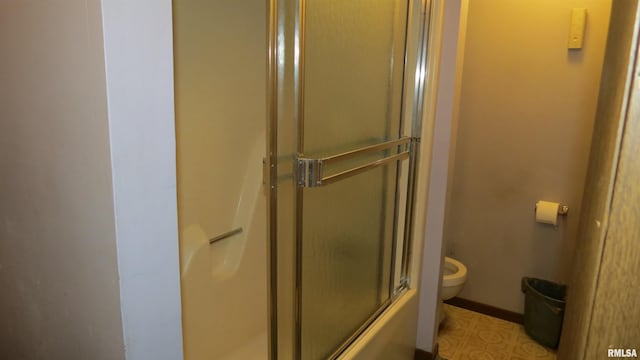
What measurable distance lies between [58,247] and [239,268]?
1.11m

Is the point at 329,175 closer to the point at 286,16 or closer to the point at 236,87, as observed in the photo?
the point at 286,16

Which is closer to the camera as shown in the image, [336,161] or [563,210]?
[336,161]

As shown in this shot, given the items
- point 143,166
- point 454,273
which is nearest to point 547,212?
point 454,273

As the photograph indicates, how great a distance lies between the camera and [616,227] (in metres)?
0.77

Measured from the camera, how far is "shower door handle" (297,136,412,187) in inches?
48.7

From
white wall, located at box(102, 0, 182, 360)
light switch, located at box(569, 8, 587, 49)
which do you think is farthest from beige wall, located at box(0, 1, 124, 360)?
light switch, located at box(569, 8, 587, 49)

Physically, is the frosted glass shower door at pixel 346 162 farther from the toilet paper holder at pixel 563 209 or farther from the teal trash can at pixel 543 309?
the toilet paper holder at pixel 563 209

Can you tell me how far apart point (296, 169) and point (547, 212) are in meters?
1.89

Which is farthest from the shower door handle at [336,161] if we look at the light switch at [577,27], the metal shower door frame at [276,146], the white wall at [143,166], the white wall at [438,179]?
the light switch at [577,27]

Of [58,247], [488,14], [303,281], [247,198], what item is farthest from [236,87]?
[488,14]

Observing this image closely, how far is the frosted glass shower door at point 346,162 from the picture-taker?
4.18ft

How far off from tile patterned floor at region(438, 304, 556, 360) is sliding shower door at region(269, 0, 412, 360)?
0.76 metres

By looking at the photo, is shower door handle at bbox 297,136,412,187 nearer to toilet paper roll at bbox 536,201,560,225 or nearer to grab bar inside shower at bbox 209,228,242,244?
grab bar inside shower at bbox 209,228,242,244

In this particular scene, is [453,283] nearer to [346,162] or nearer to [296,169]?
[346,162]
